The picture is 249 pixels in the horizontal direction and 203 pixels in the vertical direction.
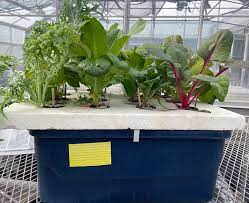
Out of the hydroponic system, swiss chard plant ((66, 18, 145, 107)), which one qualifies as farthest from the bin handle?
swiss chard plant ((66, 18, 145, 107))

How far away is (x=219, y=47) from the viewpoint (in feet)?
1.74

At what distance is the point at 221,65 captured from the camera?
57 centimetres

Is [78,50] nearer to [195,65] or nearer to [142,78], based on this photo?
[142,78]

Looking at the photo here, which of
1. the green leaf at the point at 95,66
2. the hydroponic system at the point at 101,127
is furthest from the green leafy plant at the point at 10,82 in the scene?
the green leaf at the point at 95,66

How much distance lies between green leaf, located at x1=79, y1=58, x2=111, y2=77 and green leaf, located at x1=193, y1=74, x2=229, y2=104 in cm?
16

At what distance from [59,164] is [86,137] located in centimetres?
7

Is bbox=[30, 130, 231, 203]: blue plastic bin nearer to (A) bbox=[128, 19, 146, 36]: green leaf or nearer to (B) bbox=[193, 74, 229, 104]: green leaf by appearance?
(B) bbox=[193, 74, 229, 104]: green leaf

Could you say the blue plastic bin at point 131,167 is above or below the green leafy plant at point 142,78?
below

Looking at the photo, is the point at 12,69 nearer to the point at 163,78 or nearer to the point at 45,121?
the point at 45,121

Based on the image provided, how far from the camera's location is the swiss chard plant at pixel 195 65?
48 cm

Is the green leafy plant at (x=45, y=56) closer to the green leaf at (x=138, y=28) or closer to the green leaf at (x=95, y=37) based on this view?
the green leaf at (x=95, y=37)

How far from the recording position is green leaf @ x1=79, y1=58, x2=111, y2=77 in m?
0.43

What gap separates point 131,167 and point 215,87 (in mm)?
226

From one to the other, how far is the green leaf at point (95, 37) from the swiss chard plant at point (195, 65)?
0.09 metres
